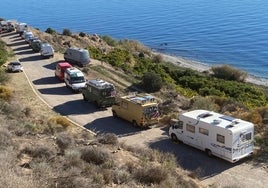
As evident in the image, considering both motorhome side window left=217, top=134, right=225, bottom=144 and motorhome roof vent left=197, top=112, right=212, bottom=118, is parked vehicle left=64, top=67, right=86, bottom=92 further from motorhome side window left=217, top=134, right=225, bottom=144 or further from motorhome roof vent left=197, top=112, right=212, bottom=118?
motorhome side window left=217, top=134, right=225, bottom=144

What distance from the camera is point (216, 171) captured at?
20812 mm

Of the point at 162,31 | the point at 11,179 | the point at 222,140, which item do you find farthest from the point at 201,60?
the point at 11,179

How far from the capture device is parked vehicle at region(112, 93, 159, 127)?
27484 millimetres

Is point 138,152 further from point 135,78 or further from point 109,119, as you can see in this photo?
point 135,78

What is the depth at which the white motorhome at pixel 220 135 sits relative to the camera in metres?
21.2

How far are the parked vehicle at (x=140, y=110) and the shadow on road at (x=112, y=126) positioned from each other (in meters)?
0.43

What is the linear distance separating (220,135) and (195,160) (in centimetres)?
185

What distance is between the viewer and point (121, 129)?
90.9 feet

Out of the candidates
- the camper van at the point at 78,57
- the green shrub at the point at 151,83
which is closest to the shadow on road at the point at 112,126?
the green shrub at the point at 151,83

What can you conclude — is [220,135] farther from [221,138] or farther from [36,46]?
[36,46]

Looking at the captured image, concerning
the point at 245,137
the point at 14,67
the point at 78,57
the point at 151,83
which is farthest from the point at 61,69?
the point at 245,137

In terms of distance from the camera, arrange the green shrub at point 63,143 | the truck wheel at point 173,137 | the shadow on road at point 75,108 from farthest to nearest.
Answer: the shadow on road at point 75,108 → the truck wheel at point 173,137 → the green shrub at point 63,143

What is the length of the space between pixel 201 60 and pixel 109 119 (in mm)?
51256

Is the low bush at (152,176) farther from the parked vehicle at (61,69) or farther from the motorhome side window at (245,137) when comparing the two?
the parked vehicle at (61,69)
